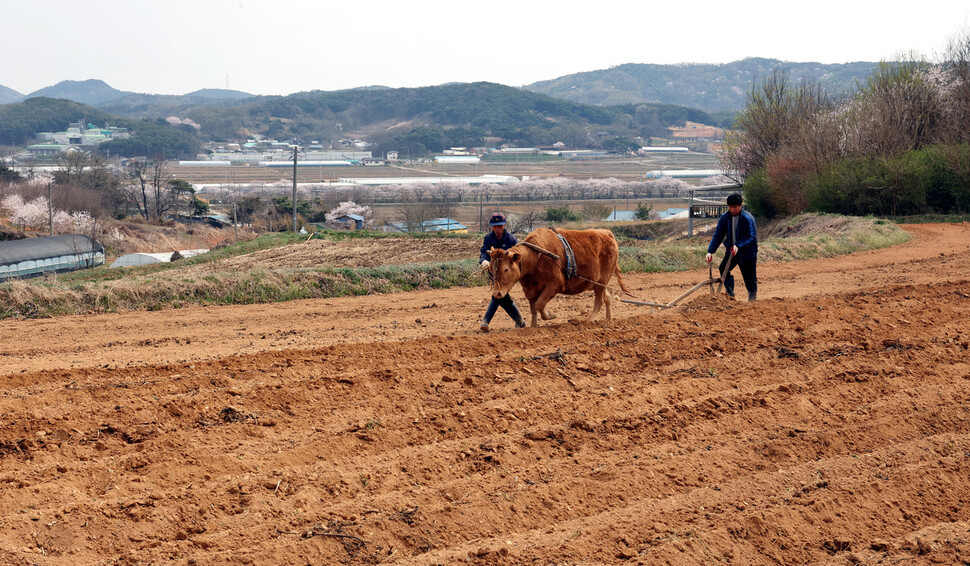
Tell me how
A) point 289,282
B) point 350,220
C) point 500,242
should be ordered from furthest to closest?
point 350,220 < point 289,282 < point 500,242

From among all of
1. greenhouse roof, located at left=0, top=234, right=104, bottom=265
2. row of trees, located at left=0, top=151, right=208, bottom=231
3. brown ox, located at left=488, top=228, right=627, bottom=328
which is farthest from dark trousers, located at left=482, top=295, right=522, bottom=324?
row of trees, located at left=0, top=151, right=208, bottom=231

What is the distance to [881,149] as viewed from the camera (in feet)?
131

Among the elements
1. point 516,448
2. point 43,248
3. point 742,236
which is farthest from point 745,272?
point 43,248

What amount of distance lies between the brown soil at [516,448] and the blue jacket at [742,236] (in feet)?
5.76

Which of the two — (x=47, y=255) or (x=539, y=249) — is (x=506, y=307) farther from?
(x=47, y=255)

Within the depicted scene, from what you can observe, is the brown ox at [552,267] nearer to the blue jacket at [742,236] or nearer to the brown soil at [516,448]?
the brown soil at [516,448]

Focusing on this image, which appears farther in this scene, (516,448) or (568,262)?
(568,262)

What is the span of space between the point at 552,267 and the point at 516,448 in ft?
15.4

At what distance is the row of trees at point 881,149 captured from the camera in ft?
116

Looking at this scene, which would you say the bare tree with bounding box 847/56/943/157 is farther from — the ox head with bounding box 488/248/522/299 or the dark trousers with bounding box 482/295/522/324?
the ox head with bounding box 488/248/522/299

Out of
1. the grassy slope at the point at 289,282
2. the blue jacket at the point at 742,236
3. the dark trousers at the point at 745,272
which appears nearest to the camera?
the blue jacket at the point at 742,236

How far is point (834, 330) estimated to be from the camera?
10516mm

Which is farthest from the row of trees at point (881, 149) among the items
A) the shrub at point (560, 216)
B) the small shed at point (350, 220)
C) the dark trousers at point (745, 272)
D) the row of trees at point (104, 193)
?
the row of trees at point (104, 193)

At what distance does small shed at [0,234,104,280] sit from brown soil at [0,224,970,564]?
3261cm
